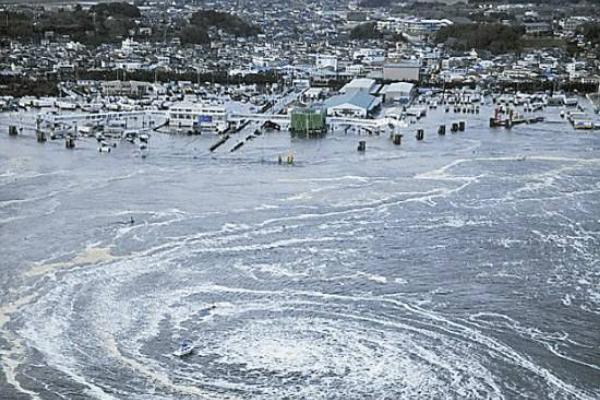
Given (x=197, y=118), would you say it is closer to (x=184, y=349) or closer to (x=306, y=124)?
(x=306, y=124)

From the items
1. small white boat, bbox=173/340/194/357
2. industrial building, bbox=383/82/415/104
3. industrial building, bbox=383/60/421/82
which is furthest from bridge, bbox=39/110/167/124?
small white boat, bbox=173/340/194/357

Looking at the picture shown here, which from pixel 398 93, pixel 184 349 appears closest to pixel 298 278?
pixel 184 349

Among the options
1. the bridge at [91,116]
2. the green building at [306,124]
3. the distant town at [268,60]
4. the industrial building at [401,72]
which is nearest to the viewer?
the green building at [306,124]

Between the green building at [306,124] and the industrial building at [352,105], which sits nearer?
the green building at [306,124]

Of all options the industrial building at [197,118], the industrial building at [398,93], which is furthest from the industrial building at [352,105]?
the industrial building at [197,118]

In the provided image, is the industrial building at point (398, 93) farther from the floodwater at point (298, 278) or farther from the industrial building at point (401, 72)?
the floodwater at point (298, 278)

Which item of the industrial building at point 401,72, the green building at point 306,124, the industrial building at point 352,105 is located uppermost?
the industrial building at point 401,72

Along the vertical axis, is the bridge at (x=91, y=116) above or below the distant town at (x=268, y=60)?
below
